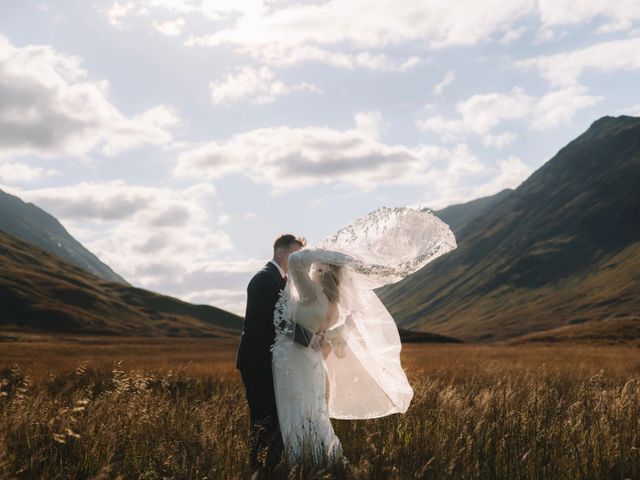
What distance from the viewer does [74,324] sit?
327 ft

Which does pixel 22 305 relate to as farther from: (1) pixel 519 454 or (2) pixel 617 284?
(2) pixel 617 284

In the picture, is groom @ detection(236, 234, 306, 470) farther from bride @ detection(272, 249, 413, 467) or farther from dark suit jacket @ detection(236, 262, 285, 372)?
bride @ detection(272, 249, 413, 467)

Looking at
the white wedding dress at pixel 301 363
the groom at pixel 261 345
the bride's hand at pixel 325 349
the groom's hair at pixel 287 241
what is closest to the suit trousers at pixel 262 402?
the groom at pixel 261 345

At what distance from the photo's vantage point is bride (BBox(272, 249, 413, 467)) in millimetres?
6078

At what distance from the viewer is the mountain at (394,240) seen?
20.5 ft

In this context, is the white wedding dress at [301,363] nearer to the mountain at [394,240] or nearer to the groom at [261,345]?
the groom at [261,345]

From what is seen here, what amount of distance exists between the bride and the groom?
19cm

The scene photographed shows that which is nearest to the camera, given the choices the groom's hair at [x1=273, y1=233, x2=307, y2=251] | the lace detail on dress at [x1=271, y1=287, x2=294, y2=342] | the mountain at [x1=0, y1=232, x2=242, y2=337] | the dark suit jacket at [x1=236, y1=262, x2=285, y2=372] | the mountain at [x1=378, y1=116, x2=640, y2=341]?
the lace detail on dress at [x1=271, y1=287, x2=294, y2=342]

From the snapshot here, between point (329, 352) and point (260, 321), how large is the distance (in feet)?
2.54

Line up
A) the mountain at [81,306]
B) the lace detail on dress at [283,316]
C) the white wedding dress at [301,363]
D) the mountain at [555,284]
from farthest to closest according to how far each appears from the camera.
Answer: the mountain at [555,284] → the mountain at [81,306] → the lace detail on dress at [283,316] → the white wedding dress at [301,363]

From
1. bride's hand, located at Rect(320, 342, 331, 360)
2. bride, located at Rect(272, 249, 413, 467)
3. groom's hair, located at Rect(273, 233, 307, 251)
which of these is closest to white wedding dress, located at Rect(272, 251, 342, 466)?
bride, located at Rect(272, 249, 413, 467)

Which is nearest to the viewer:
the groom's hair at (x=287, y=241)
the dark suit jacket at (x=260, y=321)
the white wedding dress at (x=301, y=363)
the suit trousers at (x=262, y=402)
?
the white wedding dress at (x=301, y=363)

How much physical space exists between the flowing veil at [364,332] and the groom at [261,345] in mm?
229

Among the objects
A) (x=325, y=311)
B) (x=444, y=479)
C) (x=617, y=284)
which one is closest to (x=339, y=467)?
(x=444, y=479)
